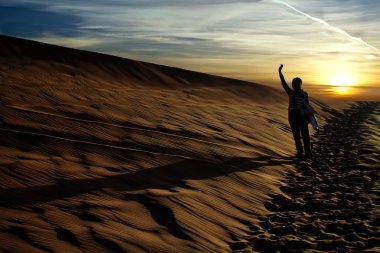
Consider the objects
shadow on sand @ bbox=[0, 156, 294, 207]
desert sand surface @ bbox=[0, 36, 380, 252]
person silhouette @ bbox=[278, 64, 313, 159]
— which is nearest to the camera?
desert sand surface @ bbox=[0, 36, 380, 252]

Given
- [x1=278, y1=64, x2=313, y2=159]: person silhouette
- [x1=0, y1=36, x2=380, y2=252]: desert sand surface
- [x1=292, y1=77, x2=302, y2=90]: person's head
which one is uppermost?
[x1=292, y1=77, x2=302, y2=90]: person's head

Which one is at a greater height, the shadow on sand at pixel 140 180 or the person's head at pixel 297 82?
the person's head at pixel 297 82

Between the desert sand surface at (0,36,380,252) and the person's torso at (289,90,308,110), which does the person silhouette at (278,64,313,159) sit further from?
the desert sand surface at (0,36,380,252)

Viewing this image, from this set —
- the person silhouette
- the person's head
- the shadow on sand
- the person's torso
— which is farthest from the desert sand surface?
the person's head

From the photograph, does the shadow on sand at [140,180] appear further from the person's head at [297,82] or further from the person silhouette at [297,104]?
the person's head at [297,82]

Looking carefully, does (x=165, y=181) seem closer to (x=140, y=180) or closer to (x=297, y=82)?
(x=140, y=180)

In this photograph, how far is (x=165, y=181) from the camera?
6320mm

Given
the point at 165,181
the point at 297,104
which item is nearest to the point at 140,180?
the point at 165,181

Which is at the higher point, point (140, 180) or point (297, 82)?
point (297, 82)

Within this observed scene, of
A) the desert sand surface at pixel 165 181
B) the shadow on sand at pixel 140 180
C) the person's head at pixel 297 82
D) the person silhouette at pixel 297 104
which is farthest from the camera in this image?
the person silhouette at pixel 297 104

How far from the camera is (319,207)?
6078 mm

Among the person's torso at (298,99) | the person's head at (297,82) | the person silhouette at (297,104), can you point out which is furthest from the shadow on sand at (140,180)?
the person's head at (297,82)

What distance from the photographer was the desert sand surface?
15.0ft

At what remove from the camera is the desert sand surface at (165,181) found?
15.0 feet
